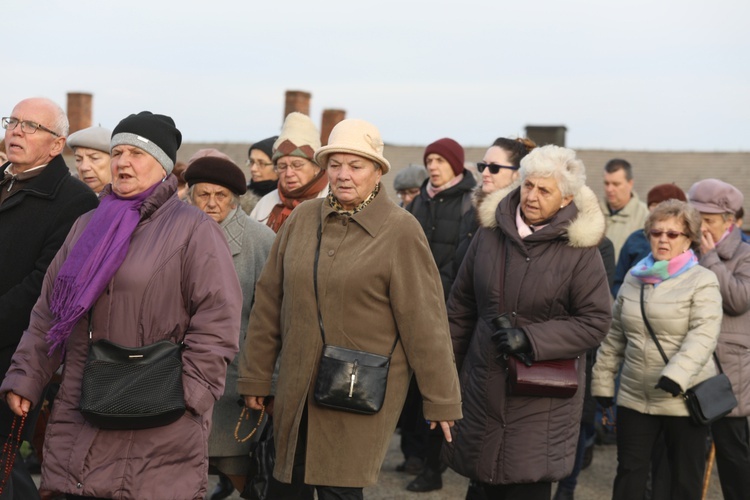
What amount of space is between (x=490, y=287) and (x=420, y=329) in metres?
0.88

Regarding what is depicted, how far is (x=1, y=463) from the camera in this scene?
516 cm

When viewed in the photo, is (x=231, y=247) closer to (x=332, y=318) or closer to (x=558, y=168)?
(x=332, y=318)

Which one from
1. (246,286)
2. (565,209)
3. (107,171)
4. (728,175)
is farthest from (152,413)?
(728,175)

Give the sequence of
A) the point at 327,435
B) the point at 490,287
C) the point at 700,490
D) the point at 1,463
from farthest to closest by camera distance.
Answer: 1. the point at 700,490
2. the point at 490,287
3. the point at 1,463
4. the point at 327,435

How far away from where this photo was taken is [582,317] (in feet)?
18.1

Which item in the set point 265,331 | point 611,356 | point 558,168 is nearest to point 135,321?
point 265,331

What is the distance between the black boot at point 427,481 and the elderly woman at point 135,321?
3.48 metres

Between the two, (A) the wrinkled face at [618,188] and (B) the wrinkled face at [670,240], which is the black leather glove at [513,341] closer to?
(B) the wrinkled face at [670,240]

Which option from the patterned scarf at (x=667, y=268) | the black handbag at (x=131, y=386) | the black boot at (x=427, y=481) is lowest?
the black boot at (x=427, y=481)

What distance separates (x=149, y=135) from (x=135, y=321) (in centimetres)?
78

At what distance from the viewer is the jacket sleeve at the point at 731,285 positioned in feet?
22.1

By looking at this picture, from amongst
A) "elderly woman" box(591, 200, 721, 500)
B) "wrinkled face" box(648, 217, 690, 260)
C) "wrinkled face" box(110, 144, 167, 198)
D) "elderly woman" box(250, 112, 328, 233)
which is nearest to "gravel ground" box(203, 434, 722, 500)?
"elderly woman" box(591, 200, 721, 500)

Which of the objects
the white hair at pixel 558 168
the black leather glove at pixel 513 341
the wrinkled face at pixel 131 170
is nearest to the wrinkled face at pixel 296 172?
the white hair at pixel 558 168

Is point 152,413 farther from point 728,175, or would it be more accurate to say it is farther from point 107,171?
point 728,175
